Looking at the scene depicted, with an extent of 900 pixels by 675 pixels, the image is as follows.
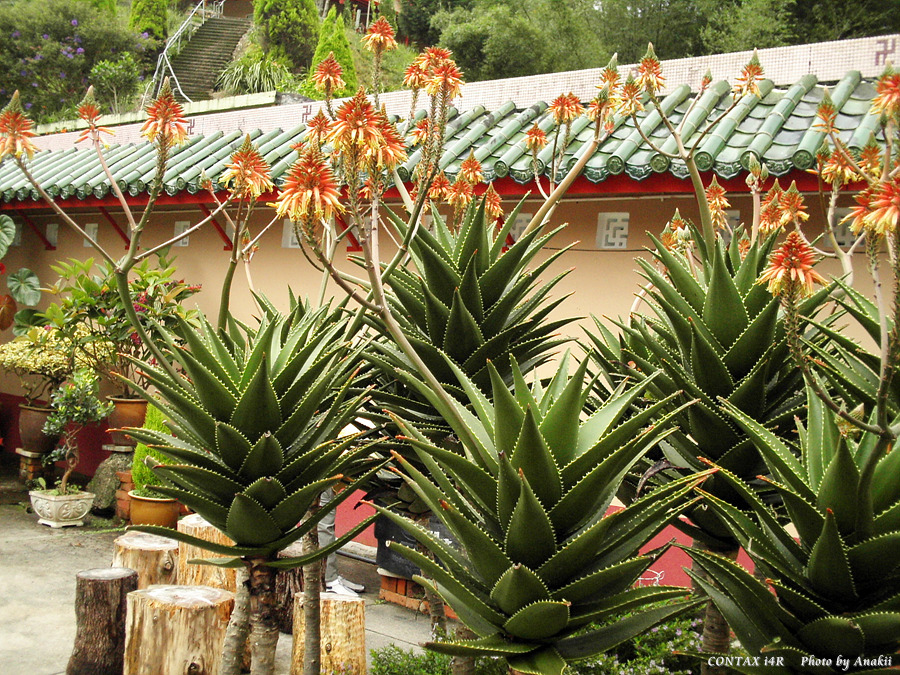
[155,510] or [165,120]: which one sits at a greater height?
[165,120]

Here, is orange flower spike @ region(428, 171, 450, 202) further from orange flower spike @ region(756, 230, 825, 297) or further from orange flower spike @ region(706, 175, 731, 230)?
orange flower spike @ region(756, 230, 825, 297)

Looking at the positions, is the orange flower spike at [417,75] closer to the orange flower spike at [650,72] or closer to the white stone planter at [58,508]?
the orange flower spike at [650,72]

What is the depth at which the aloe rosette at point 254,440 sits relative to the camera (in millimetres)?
2178

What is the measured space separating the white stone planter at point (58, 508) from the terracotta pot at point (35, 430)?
125cm

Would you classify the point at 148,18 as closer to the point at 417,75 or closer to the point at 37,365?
the point at 37,365

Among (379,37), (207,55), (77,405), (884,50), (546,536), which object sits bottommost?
(77,405)

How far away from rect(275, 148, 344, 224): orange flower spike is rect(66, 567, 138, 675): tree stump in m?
3.37

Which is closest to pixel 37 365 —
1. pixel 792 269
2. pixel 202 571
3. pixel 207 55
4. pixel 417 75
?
pixel 202 571

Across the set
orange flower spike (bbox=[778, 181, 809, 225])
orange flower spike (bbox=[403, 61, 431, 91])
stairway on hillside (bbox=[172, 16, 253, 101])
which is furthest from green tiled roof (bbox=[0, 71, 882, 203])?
stairway on hillside (bbox=[172, 16, 253, 101])

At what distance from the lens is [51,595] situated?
6.49 meters

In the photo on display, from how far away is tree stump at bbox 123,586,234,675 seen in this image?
12.7 ft

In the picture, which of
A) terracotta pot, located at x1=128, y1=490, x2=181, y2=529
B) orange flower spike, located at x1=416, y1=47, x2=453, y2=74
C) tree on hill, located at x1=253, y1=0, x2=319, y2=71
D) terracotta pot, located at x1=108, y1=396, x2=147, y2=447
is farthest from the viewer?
tree on hill, located at x1=253, y1=0, x2=319, y2=71

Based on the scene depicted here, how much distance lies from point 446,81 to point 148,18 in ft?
98.2

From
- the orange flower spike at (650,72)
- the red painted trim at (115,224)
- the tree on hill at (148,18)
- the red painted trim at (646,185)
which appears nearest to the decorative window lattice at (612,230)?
the red painted trim at (646,185)
